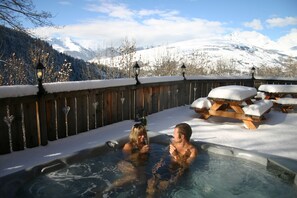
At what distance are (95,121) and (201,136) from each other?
220 cm

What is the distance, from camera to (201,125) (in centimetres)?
578

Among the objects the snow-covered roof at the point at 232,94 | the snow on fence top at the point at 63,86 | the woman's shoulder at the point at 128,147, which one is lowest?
the woman's shoulder at the point at 128,147

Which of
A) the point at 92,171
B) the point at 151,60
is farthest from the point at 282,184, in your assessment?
the point at 151,60

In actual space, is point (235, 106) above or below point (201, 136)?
above

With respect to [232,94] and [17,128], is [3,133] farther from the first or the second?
[232,94]

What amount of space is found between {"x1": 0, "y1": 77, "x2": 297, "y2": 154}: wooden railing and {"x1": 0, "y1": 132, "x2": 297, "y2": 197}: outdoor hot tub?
1.23 m

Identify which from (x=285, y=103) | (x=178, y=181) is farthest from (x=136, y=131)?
(x=285, y=103)

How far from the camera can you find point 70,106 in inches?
183

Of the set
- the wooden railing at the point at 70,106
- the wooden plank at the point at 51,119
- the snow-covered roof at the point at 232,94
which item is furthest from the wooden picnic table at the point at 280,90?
the wooden plank at the point at 51,119

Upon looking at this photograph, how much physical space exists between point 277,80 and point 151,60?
5804mm

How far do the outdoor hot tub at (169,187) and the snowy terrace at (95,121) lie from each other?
33 cm

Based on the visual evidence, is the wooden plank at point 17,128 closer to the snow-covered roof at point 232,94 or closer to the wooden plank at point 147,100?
the wooden plank at point 147,100

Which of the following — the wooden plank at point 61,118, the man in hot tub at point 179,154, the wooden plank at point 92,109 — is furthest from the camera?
the wooden plank at point 92,109

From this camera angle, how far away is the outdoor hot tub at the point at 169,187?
271 cm
